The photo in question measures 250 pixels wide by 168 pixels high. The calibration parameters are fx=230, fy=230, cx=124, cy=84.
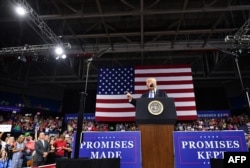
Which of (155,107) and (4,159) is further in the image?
(4,159)

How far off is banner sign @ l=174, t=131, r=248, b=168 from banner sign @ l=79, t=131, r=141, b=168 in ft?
1.46

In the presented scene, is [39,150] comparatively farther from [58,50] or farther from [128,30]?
[128,30]

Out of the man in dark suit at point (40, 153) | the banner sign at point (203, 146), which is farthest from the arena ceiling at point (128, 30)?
the banner sign at point (203, 146)

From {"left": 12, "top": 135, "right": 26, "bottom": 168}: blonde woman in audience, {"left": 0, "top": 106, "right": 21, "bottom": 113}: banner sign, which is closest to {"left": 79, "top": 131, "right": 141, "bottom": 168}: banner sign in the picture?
{"left": 12, "top": 135, "right": 26, "bottom": 168}: blonde woman in audience

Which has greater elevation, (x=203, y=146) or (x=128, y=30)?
(x=128, y=30)

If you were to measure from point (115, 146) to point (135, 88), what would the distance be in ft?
22.5

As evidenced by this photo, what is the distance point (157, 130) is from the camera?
232 centimetres

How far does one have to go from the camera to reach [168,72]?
9.48m

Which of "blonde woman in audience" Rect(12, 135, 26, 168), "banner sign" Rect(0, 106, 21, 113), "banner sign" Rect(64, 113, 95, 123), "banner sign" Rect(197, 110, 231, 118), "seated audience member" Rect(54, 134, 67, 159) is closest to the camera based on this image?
"blonde woman in audience" Rect(12, 135, 26, 168)

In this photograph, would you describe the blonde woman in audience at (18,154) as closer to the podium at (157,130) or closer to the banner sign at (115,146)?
the banner sign at (115,146)

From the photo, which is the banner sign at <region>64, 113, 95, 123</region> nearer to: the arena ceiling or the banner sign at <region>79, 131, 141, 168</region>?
the arena ceiling

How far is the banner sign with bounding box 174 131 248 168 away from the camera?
99.3 inches

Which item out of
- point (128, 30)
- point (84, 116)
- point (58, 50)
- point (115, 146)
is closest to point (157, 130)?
point (115, 146)

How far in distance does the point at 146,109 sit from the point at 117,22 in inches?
302
